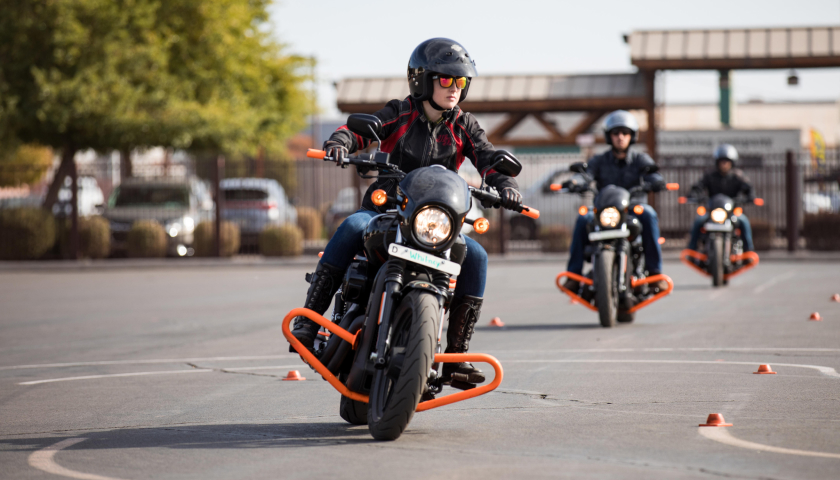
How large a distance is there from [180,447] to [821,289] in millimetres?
12357

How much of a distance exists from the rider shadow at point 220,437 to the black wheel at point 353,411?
40mm

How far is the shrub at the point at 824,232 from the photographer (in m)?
25.2

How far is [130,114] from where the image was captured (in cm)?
2845

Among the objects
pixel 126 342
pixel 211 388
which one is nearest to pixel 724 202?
pixel 126 342

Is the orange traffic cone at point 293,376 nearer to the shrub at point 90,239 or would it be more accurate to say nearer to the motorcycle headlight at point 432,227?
the motorcycle headlight at point 432,227

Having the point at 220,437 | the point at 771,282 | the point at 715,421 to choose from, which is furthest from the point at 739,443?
the point at 771,282

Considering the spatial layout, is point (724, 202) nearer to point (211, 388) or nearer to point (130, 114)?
point (211, 388)

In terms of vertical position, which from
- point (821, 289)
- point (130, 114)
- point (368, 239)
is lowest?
point (821, 289)

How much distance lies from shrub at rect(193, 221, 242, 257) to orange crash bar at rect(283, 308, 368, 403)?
68.4 feet

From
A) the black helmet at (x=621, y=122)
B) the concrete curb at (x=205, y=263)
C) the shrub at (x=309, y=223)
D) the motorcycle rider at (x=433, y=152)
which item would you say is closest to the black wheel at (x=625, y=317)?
the black helmet at (x=621, y=122)

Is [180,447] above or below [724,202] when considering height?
below

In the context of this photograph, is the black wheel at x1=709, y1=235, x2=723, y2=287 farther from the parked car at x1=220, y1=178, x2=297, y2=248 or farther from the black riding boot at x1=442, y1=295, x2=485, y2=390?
the parked car at x1=220, y1=178, x2=297, y2=248

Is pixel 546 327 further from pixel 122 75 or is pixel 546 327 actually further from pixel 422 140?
pixel 122 75

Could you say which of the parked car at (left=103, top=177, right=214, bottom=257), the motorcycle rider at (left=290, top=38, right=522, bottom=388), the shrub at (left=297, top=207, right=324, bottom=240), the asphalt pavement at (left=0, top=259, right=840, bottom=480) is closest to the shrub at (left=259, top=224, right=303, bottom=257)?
the parked car at (left=103, top=177, right=214, bottom=257)
